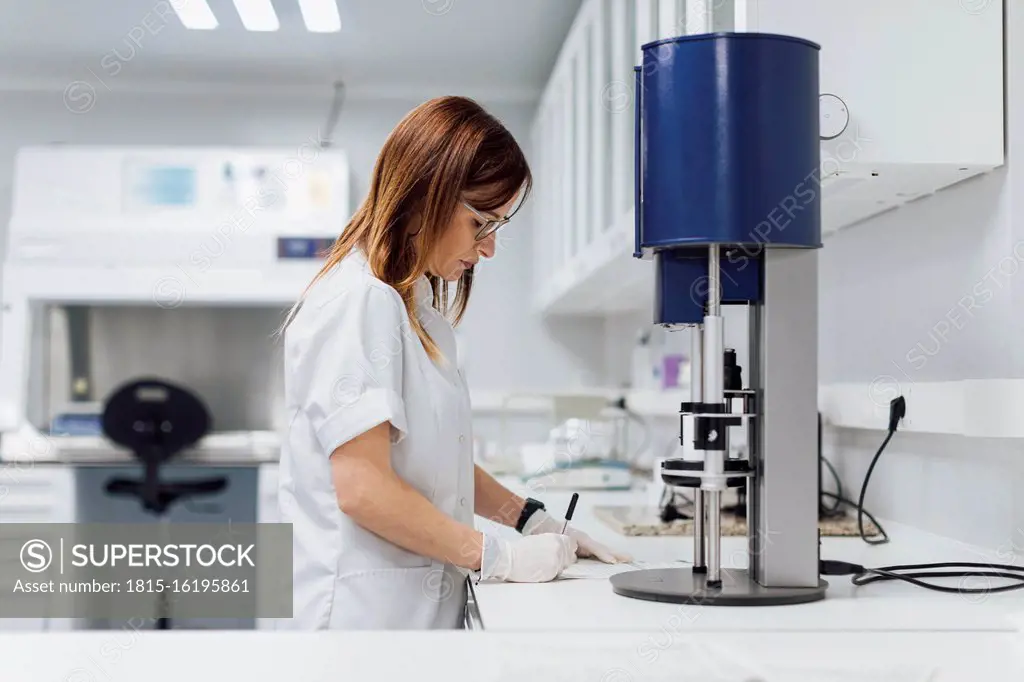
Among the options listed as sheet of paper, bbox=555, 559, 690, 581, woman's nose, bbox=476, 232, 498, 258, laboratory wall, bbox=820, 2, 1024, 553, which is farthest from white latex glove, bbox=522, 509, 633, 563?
laboratory wall, bbox=820, 2, 1024, 553

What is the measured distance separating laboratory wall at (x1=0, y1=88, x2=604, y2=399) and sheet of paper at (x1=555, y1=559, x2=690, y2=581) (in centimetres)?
299

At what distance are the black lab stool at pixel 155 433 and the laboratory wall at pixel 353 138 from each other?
1187mm

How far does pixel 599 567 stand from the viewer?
4.27 feet

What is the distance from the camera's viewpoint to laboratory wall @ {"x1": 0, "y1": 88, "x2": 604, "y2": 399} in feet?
14.0

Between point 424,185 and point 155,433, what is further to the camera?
point 155,433

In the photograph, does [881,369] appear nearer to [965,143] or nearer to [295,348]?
[965,143]

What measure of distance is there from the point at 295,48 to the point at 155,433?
1487mm

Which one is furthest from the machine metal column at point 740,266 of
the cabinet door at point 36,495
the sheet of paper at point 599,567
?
the cabinet door at point 36,495

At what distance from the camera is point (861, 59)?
1.39 meters

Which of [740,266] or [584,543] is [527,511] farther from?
[740,266]

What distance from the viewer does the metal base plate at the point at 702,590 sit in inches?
40.6

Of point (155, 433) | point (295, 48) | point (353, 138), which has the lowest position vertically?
point (155, 433)

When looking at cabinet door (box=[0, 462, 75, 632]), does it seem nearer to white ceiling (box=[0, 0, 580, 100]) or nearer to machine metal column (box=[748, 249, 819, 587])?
white ceiling (box=[0, 0, 580, 100])

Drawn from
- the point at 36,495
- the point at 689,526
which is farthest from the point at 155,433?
the point at 689,526
